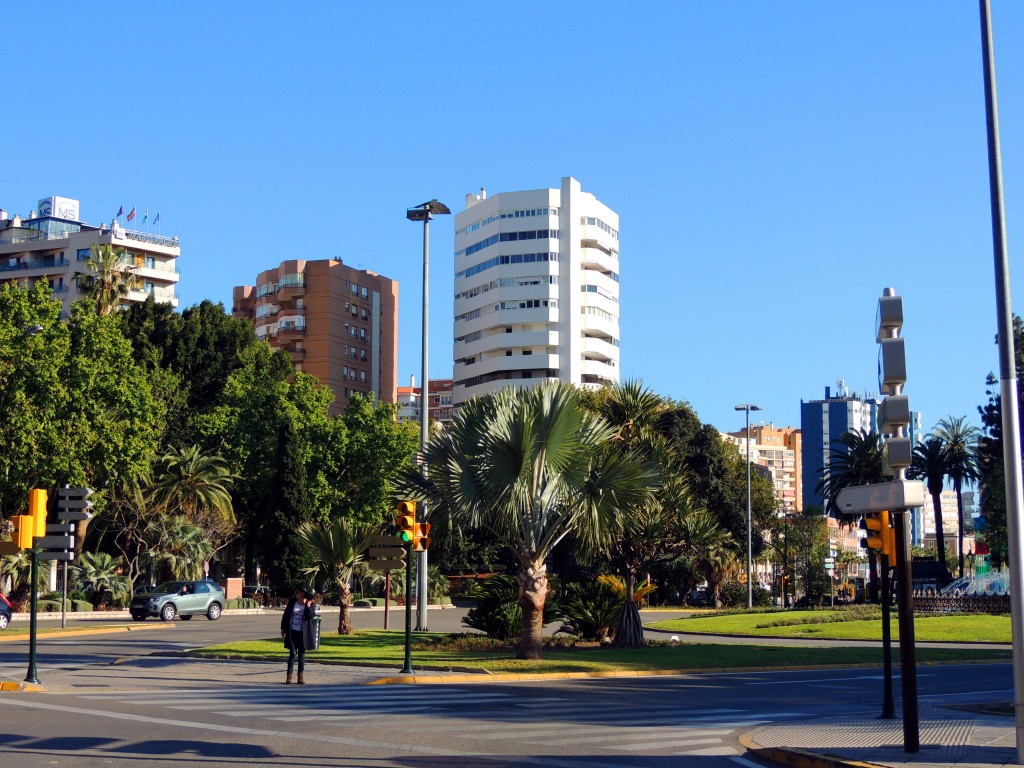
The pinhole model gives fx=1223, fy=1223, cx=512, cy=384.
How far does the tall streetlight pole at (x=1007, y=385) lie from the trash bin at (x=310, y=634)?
Answer: 12574 millimetres

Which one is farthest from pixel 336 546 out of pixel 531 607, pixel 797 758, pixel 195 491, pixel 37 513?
pixel 195 491

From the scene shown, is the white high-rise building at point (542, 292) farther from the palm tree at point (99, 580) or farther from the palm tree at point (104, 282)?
the palm tree at point (99, 580)

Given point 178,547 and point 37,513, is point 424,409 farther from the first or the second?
point 178,547

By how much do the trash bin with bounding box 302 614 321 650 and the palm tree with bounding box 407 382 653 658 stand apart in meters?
4.66

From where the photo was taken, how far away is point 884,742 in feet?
45.2

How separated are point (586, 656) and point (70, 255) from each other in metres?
99.7

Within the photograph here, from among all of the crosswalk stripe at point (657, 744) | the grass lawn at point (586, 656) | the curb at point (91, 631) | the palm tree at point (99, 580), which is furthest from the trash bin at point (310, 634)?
the palm tree at point (99, 580)

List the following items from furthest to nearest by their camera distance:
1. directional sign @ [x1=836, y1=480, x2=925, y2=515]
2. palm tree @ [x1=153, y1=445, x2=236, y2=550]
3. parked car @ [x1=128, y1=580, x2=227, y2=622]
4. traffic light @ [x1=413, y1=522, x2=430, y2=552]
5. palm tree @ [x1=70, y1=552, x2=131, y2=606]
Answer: palm tree @ [x1=153, y1=445, x2=236, y2=550], palm tree @ [x1=70, y1=552, x2=131, y2=606], parked car @ [x1=128, y1=580, x2=227, y2=622], traffic light @ [x1=413, y1=522, x2=430, y2=552], directional sign @ [x1=836, y1=480, x2=925, y2=515]

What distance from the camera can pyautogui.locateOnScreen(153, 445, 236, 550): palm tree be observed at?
62.0m

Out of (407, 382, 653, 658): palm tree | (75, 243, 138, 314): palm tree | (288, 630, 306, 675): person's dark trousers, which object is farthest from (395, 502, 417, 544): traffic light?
(75, 243, 138, 314): palm tree

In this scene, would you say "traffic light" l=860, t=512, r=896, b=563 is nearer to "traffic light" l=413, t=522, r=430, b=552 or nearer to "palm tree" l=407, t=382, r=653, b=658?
"palm tree" l=407, t=382, r=653, b=658

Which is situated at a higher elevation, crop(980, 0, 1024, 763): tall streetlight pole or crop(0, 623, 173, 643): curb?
crop(980, 0, 1024, 763): tall streetlight pole

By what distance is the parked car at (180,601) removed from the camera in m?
47.9

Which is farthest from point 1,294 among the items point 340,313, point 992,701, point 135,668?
point 340,313
